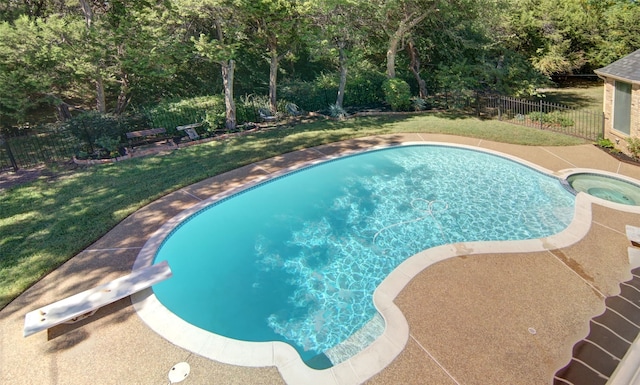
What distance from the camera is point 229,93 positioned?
1777 cm

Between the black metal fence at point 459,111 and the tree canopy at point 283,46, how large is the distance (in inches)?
33.0

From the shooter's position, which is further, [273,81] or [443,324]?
[273,81]

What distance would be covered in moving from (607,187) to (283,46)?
15.5 meters

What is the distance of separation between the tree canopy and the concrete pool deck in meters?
10.9

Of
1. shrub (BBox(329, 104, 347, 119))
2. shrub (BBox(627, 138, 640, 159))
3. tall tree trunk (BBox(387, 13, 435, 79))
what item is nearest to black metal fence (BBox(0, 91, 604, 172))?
shrub (BBox(627, 138, 640, 159))

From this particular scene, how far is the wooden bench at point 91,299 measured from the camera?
20.7 feet

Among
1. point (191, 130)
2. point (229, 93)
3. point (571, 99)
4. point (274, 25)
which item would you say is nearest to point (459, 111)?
point (571, 99)

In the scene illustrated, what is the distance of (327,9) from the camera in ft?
55.5

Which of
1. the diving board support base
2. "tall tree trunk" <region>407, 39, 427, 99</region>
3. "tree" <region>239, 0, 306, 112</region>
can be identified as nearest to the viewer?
the diving board support base

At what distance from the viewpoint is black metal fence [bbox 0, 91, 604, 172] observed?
15180 mm

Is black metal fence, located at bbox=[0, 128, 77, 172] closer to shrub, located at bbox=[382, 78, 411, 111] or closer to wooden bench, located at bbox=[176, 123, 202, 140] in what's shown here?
wooden bench, located at bbox=[176, 123, 202, 140]

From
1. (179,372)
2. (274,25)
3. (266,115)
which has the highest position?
(274,25)

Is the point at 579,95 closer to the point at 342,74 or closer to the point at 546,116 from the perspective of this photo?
the point at 546,116

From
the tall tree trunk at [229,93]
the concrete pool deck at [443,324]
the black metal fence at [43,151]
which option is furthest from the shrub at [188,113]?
the concrete pool deck at [443,324]
